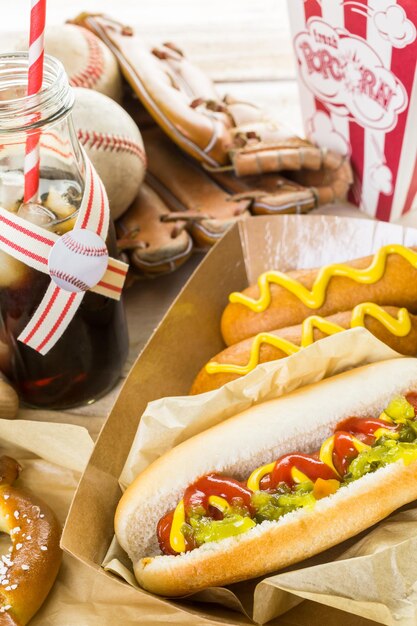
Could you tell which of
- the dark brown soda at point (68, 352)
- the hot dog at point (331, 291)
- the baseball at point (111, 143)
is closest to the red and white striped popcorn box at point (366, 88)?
the hot dog at point (331, 291)

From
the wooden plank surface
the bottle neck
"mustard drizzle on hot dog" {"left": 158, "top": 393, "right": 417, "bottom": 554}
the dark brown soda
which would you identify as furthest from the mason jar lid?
the wooden plank surface

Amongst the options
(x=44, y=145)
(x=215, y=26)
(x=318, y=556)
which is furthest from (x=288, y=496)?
(x=215, y=26)

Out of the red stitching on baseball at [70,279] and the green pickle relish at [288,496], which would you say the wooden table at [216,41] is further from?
the green pickle relish at [288,496]

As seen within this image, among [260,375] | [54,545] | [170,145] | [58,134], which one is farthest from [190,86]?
[54,545]

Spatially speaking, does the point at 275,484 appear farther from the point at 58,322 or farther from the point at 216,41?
the point at 216,41

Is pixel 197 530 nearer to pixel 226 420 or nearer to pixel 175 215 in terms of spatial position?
pixel 226 420

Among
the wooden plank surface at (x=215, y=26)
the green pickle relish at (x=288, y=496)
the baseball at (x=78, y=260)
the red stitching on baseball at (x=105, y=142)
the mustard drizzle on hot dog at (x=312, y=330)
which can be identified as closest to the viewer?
the green pickle relish at (x=288, y=496)
